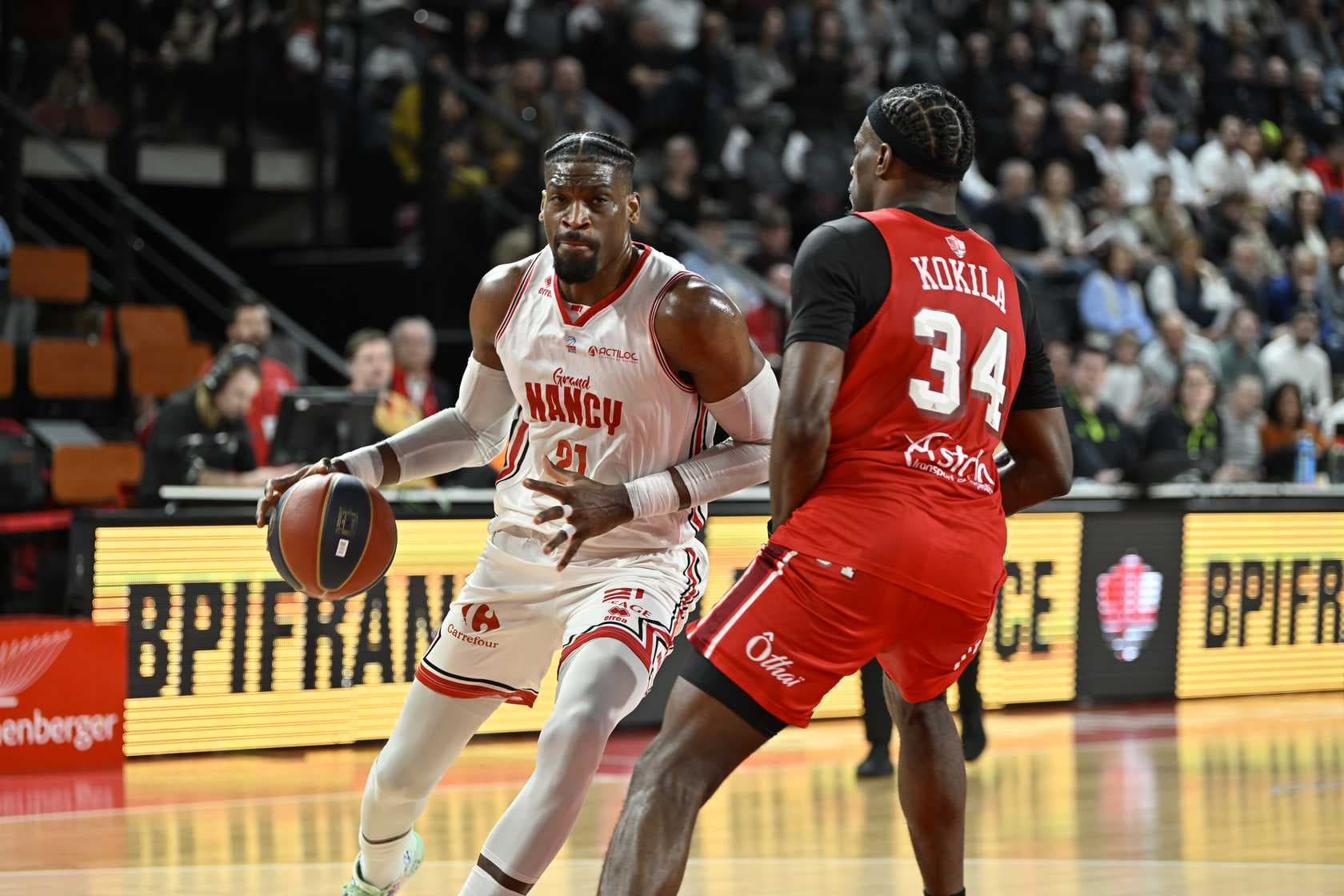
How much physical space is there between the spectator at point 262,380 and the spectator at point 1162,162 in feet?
29.2

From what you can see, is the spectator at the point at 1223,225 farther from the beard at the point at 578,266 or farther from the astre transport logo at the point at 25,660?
the beard at the point at 578,266

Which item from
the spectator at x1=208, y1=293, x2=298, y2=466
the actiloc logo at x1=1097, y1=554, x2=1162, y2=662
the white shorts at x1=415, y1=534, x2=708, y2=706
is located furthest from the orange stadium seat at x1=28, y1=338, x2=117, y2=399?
the white shorts at x1=415, y1=534, x2=708, y2=706

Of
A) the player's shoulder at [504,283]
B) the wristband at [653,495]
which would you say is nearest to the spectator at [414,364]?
the player's shoulder at [504,283]

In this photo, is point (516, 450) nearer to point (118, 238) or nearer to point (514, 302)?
point (514, 302)

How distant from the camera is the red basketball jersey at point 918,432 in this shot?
4098 millimetres

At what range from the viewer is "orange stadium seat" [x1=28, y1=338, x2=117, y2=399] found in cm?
1190

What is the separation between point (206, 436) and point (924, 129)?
237 inches

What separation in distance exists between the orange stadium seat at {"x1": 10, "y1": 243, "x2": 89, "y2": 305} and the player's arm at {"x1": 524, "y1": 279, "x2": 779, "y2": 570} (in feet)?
27.5

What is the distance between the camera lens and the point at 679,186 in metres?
13.9

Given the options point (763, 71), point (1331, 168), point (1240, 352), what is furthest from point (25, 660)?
point (1331, 168)

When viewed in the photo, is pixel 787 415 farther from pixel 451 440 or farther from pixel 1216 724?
pixel 1216 724

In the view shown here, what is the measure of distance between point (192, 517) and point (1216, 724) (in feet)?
17.4

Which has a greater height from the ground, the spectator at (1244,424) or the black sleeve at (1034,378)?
the black sleeve at (1034,378)

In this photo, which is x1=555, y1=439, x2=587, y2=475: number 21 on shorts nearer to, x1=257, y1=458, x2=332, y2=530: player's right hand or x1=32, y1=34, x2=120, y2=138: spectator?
x1=257, y1=458, x2=332, y2=530: player's right hand
